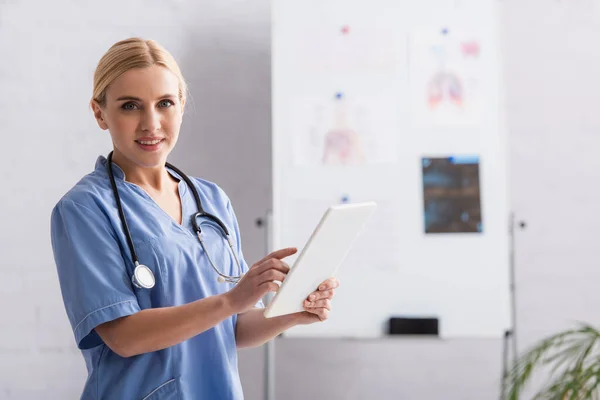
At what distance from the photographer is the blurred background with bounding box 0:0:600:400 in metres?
2.29

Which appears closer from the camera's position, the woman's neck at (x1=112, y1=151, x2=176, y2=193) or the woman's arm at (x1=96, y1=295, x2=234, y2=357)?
the woman's arm at (x1=96, y1=295, x2=234, y2=357)

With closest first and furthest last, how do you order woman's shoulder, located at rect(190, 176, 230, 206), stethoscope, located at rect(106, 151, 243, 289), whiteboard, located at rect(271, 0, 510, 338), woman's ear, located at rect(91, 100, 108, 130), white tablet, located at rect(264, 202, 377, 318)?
1. white tablet, located at rect(264, 202, 377, 318)
2. stethoscope, located at rect(106, 151, 243, 289)
3. woman's ear, located at rect(91, 100, 108, 130)
4. woman's shoulder, located at rect(190, 176, 230, 206)
5. whiteboard, located at rect(271, 0, 510, 338)

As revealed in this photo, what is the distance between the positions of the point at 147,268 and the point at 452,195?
1391mm

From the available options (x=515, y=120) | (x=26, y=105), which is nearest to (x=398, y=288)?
(x=515, y=120)

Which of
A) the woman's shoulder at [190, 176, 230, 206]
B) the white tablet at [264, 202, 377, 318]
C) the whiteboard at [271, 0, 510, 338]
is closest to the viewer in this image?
the white tablet at [264, 202, 377, 318]

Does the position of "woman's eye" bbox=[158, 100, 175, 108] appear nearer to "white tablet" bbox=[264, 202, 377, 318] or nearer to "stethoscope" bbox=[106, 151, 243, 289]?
"stethoscope" bbox=[106, 151, 243, 289]

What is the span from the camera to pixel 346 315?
2.28 meters

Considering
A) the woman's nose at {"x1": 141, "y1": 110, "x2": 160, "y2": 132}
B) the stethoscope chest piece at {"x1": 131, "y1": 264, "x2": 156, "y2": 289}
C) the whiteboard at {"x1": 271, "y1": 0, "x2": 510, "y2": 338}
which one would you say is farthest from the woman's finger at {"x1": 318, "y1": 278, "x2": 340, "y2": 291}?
the whiteboard at {"x1": 271, "y1": 0, "x2": 510, "y2": 338}

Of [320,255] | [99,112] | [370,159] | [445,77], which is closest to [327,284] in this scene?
[320,255]

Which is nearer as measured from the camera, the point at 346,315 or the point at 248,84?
the point at 346,315

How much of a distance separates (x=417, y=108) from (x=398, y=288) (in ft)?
1.94

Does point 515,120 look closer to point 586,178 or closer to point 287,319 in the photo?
point 586,178

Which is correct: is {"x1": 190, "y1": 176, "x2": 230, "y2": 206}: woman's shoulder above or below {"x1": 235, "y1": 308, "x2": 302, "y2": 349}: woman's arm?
above

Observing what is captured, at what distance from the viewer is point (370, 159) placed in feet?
7.62
